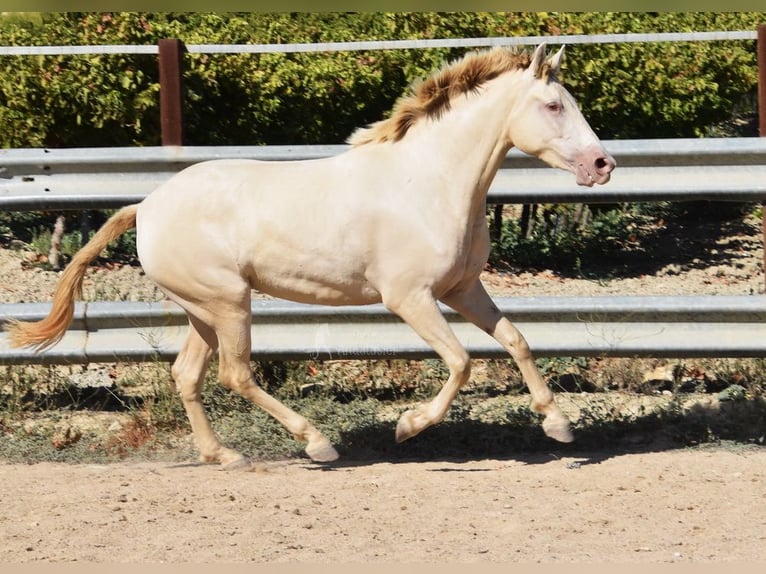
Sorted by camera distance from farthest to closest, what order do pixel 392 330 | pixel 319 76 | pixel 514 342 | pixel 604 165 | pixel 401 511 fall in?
pixel 319 76 → pixel 392 330 → pixel 514 342 → pixel 604 165 → pixel 401 511

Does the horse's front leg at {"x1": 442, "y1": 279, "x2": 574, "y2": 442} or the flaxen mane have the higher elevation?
the flaxen mane

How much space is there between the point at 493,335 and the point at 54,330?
2.16 meters

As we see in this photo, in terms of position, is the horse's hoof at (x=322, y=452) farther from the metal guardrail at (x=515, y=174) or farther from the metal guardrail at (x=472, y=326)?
the metal guardrail at (x=515, y=174)

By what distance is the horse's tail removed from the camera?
591 centimetres

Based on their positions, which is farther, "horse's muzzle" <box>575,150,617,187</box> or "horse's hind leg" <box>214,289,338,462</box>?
"horse's hind leg" <box>214,289,338,462</box>

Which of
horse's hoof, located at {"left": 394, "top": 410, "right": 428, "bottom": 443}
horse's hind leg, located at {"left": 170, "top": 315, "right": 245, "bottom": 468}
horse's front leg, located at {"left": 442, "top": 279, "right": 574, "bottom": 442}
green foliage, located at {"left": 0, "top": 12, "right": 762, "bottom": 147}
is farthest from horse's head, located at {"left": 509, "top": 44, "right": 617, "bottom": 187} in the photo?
green foliage, located at {"left": 0, "top": 12, "right": 762, "bottom": 147}

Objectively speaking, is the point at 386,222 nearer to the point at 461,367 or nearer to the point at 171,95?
the point at 461,367

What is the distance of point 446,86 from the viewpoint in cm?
582

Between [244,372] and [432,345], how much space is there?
950 mm

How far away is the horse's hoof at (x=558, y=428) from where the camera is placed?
223 inches

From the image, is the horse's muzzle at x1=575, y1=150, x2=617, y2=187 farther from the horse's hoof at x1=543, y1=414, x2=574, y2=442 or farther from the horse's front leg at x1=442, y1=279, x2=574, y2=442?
the horse's hoof at x1=543, y1=414, x2=574, y2=442

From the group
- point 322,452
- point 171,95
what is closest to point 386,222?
point 322,452

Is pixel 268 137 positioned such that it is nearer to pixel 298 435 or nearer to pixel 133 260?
pixel 133 260

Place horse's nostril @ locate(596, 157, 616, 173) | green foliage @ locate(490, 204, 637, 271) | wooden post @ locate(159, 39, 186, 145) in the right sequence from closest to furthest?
horse's nostril @ locate(596, 157, 616, 173)
wooden post @ locate(159, 39, 186, 145)
green foliage @ locate(490, 204, 637, 271)
